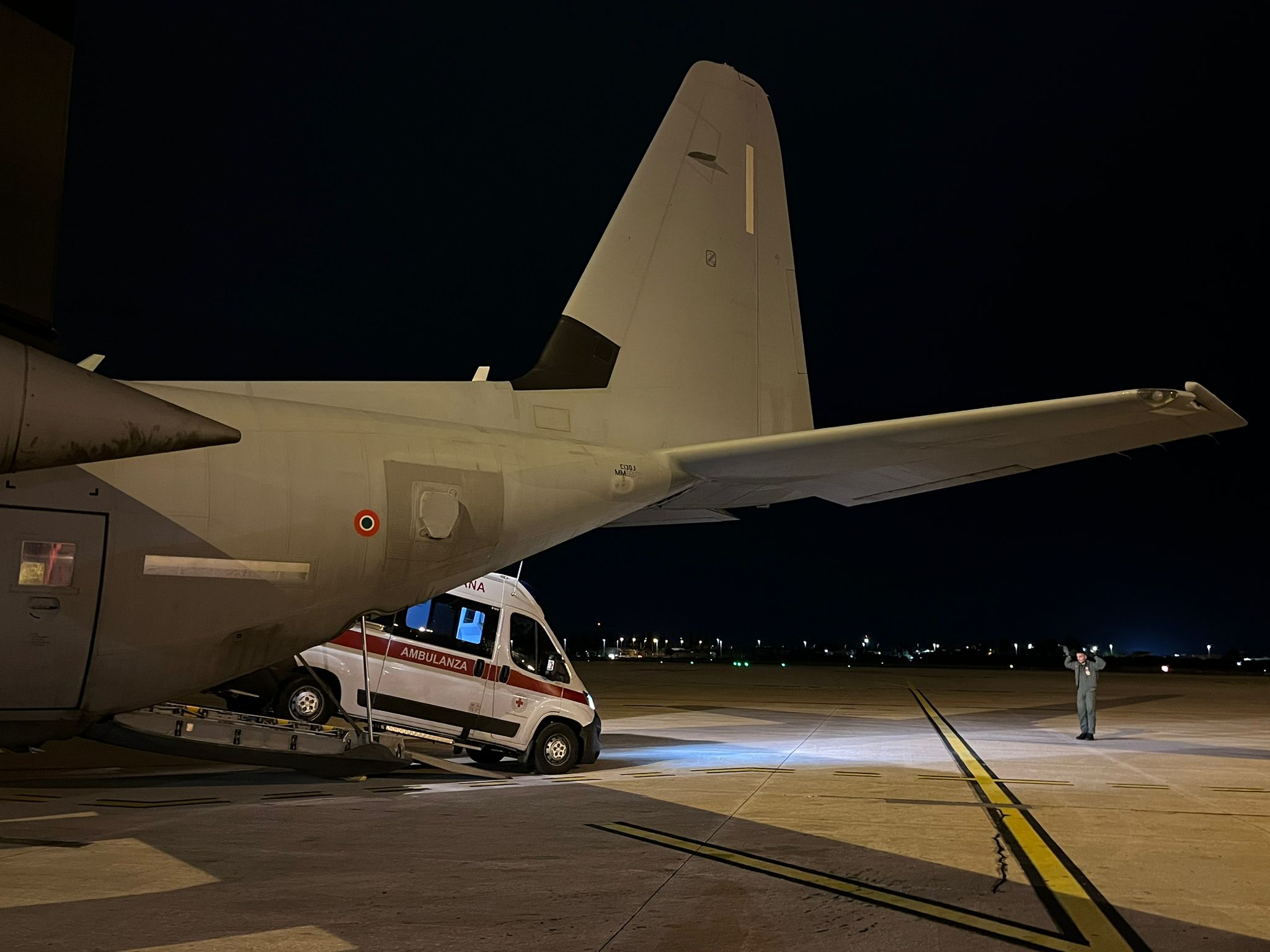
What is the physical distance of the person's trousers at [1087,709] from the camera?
60.5 feet

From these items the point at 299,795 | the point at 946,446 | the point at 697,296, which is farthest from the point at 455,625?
the point at 946,446

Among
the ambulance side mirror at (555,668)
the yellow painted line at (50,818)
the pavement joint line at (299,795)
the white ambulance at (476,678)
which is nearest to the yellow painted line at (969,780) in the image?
the white ambulance at (476,678)

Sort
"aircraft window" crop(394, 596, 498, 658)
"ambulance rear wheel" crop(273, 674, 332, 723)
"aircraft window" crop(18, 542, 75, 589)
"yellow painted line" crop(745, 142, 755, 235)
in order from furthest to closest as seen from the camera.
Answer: "ambulance rear wheel" crop(273, 674, 332, 723)
"aircraft window" crop(394, 596, 498, 658)
"yellow painted line" crop(745, 142, 755, 235)
"aircraft window" crop(18, 542, 75, 589)

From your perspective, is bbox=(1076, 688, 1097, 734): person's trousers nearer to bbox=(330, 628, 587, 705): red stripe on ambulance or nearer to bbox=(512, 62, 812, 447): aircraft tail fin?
bbox=(330, 628, 587, 705): red stripe on ambulance

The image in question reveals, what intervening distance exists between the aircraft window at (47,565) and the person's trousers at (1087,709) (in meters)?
16.9

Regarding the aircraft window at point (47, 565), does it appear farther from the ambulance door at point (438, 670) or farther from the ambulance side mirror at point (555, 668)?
the ambulance side mirror at point (555, 668)

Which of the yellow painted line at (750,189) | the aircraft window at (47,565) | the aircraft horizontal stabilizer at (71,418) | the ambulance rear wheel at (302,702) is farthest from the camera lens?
the ambulance rear wheel at (302,702)

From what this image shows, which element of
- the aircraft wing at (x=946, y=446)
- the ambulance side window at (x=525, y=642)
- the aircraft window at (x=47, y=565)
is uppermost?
the aircraft wing at (x=946, y=446)

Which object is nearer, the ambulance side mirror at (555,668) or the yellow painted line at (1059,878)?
the yellow painted line at (1059,878)

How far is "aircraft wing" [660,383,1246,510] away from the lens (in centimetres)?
683

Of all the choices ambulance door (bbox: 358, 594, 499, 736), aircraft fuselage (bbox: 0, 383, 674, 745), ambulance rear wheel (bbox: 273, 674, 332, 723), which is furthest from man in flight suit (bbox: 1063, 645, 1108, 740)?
aircraft fuselage (bbox: 0, 383, 674, 745)

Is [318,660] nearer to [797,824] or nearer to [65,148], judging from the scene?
[797,824]

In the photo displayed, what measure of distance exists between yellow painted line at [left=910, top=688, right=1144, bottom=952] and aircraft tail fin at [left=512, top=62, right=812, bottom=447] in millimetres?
4266

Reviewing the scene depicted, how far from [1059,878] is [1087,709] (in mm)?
11655
